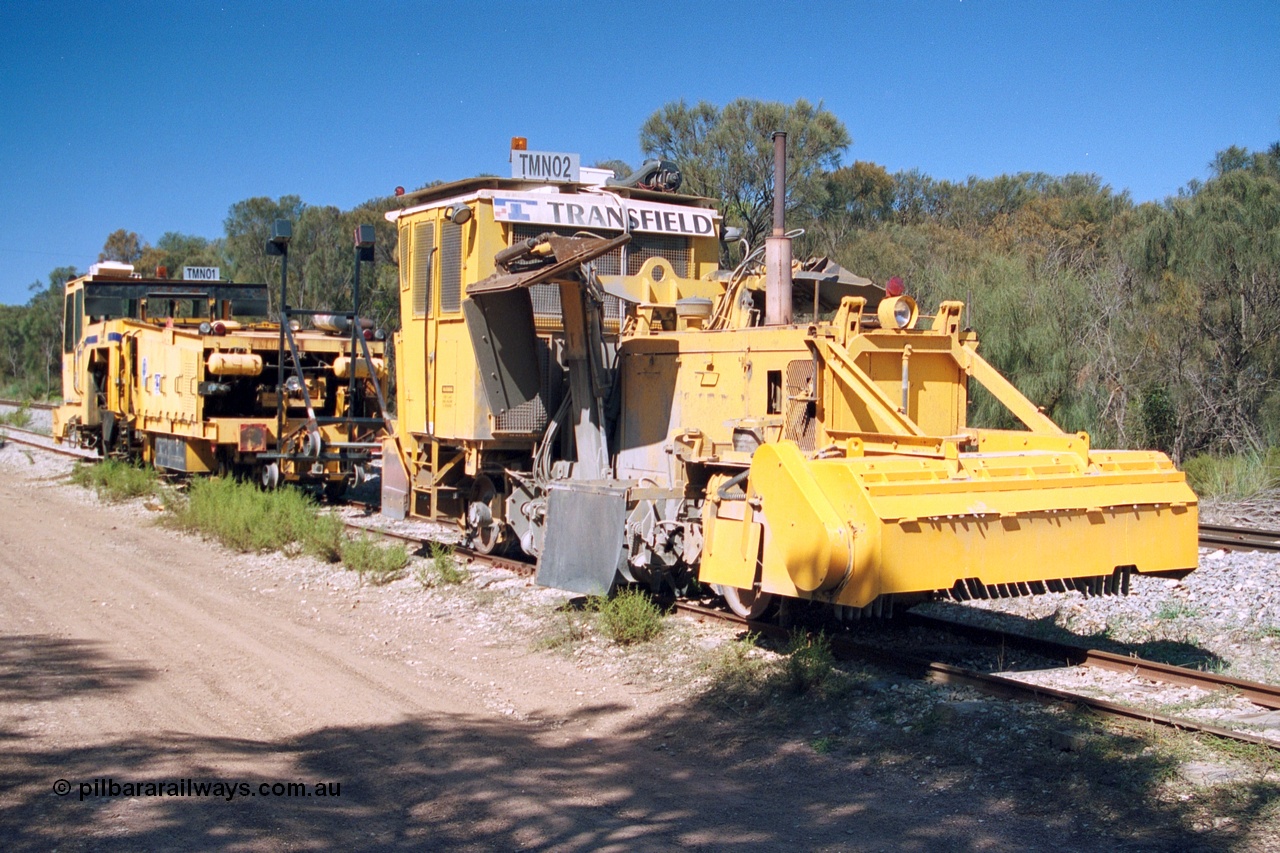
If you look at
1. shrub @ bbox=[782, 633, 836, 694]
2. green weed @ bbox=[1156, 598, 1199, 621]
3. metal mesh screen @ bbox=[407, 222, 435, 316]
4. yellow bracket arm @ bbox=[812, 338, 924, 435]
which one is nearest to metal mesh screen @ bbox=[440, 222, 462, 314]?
metal mesh screen @ bbox=[407, 222, 435, 316]

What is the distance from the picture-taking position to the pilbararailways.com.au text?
4.95 metres

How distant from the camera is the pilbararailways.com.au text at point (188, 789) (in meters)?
4.95

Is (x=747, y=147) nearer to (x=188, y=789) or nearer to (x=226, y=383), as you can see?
(x=226, y=383)

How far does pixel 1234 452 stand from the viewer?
1731 centimetres

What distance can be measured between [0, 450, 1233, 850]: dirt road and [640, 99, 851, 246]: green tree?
1947 cm

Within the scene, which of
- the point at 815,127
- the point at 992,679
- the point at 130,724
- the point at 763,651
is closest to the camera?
the point at 130,724

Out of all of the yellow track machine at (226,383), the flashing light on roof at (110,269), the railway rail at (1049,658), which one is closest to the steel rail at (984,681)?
the railway rail at (1049,658)

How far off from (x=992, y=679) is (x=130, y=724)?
4635 mm

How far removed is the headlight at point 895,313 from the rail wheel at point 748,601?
2.02 m

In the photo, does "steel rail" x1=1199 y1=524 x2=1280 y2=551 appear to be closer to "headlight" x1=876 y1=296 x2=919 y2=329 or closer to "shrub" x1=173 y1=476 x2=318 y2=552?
"headlight" x1=876 y1=296 x2=919 y2=329

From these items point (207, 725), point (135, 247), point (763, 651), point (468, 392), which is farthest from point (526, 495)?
point (135, 247)

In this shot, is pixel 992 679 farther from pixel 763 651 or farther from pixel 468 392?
pixel 468 392

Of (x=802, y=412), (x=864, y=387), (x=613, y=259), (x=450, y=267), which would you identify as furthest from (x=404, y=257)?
(x=864, y=387)

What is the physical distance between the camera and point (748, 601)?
315 inches
